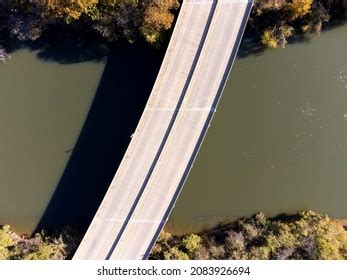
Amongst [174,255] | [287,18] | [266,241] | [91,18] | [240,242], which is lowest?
[174,255]

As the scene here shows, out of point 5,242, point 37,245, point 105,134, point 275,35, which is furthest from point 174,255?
point 275,35

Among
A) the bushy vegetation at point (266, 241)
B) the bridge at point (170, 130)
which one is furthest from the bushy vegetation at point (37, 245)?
the bushy vegetation at point (266, 241)

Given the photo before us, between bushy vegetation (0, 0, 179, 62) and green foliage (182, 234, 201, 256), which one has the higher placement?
bushy vegetation (0, 0, 179, 62)

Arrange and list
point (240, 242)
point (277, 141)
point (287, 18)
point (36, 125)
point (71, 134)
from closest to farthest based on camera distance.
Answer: point (240, 242) → point (287, 18) → point (277, 141) → point (71, 134) → point (36, 125)

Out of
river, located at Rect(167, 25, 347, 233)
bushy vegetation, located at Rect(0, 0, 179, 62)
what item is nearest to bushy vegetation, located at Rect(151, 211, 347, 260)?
river, located at Rect(167, 25, 347, 233)

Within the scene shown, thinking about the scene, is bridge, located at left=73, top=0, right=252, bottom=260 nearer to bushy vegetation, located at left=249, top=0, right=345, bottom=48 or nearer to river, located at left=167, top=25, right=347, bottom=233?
bushy vegetation, located at left=249, top=0, right=345, bottom=48

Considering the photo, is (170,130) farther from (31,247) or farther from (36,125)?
(31,247)

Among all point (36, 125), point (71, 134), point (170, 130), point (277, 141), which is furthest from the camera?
point (36, 125)
